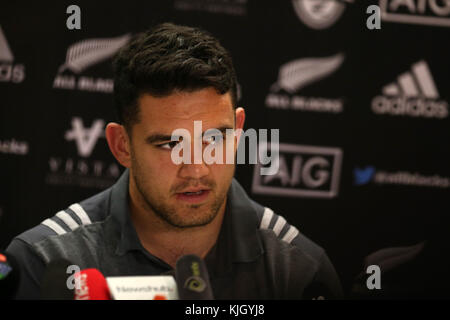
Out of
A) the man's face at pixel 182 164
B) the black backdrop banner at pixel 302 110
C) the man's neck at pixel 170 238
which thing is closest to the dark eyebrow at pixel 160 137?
the man's face at pixel 182 164

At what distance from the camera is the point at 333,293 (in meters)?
1.70

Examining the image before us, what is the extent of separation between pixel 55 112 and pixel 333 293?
1.70 meters

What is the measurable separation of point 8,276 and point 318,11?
7.13 feet

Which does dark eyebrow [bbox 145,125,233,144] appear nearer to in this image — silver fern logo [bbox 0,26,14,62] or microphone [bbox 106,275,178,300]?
microphone [bbox 106,275,178,300]

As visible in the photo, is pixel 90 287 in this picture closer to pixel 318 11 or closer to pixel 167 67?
pixel 167 67

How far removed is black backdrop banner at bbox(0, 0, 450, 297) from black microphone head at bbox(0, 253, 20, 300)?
170 cm

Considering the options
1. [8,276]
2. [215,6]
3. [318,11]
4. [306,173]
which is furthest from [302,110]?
[8,276]

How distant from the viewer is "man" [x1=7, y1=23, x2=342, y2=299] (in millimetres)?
1537

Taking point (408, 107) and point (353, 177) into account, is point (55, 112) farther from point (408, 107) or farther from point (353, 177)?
point (408, 107)

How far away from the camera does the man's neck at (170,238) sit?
5.52 feet

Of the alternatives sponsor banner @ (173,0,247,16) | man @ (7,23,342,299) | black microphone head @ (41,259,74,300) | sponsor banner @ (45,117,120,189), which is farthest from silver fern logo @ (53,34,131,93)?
black microphone head @ (41,259,74,300)
